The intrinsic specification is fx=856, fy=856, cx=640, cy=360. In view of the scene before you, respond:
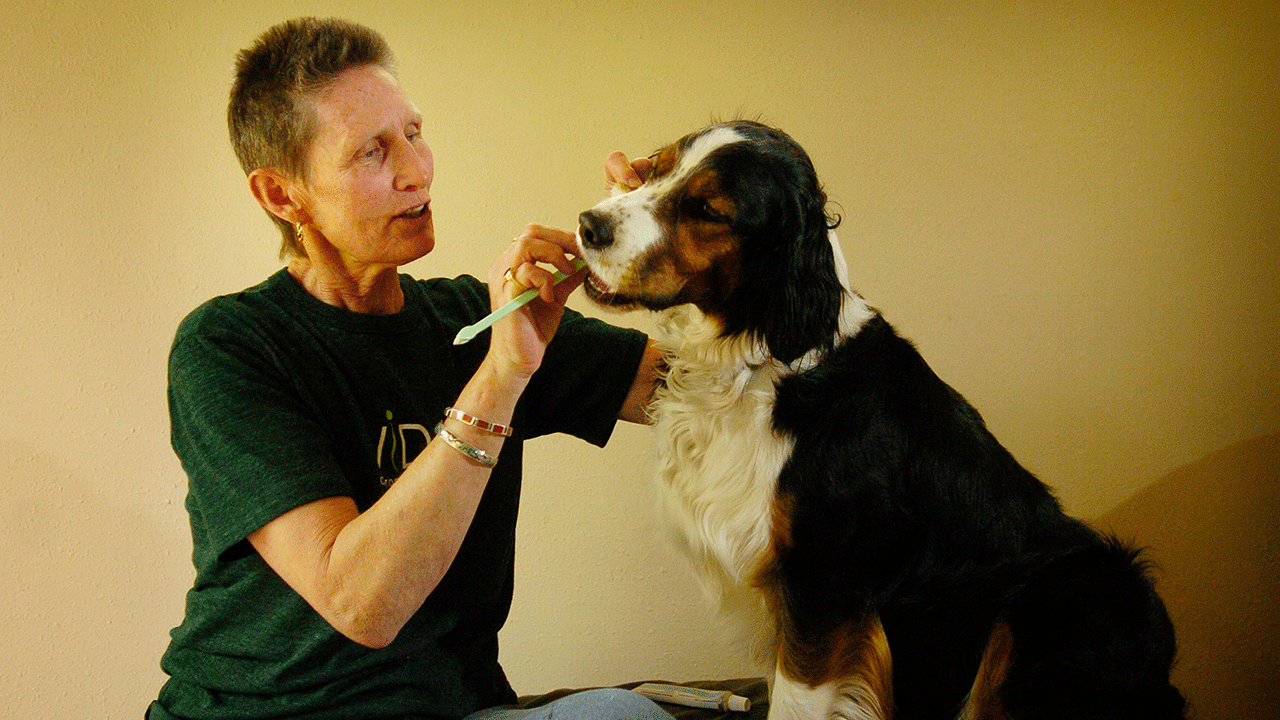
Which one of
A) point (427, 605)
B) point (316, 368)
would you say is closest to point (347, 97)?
point (316, 368)

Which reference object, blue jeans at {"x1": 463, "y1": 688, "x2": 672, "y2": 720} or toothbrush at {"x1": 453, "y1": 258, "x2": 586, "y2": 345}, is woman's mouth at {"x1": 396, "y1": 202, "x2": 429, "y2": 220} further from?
blue jeans at {"x1": 463, "y1": 688, "x2": 672, "y2": 720}

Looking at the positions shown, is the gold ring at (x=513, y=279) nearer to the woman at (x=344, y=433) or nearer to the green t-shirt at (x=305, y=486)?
the woman at (x=344, y=433)

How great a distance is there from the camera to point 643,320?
225cm

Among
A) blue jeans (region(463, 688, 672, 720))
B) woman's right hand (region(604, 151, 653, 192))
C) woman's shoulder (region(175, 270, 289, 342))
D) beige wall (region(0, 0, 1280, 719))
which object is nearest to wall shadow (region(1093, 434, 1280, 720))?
beige wall (region(0, 0, 1280, 719))

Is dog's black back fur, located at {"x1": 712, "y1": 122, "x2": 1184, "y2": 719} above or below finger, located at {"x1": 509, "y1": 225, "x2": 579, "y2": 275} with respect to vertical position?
below

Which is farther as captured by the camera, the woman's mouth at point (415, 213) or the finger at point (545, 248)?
the woman's mouth at point (415, 213)

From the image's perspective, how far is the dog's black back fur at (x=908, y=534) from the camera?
1268 millimetres

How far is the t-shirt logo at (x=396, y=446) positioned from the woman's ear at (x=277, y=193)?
0.36 metres

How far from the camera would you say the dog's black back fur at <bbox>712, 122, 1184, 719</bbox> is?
127 centimetres

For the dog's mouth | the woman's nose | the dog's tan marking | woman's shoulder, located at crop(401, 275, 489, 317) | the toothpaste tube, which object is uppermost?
the woman's nose

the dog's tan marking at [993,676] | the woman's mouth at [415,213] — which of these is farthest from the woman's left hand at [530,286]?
the dog's tan marking at [993,676]

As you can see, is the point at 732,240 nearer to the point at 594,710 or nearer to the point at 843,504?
the point at 843,504

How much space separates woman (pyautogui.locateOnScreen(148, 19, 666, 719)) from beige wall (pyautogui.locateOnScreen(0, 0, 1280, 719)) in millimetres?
771

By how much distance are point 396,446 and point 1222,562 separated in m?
2.19
